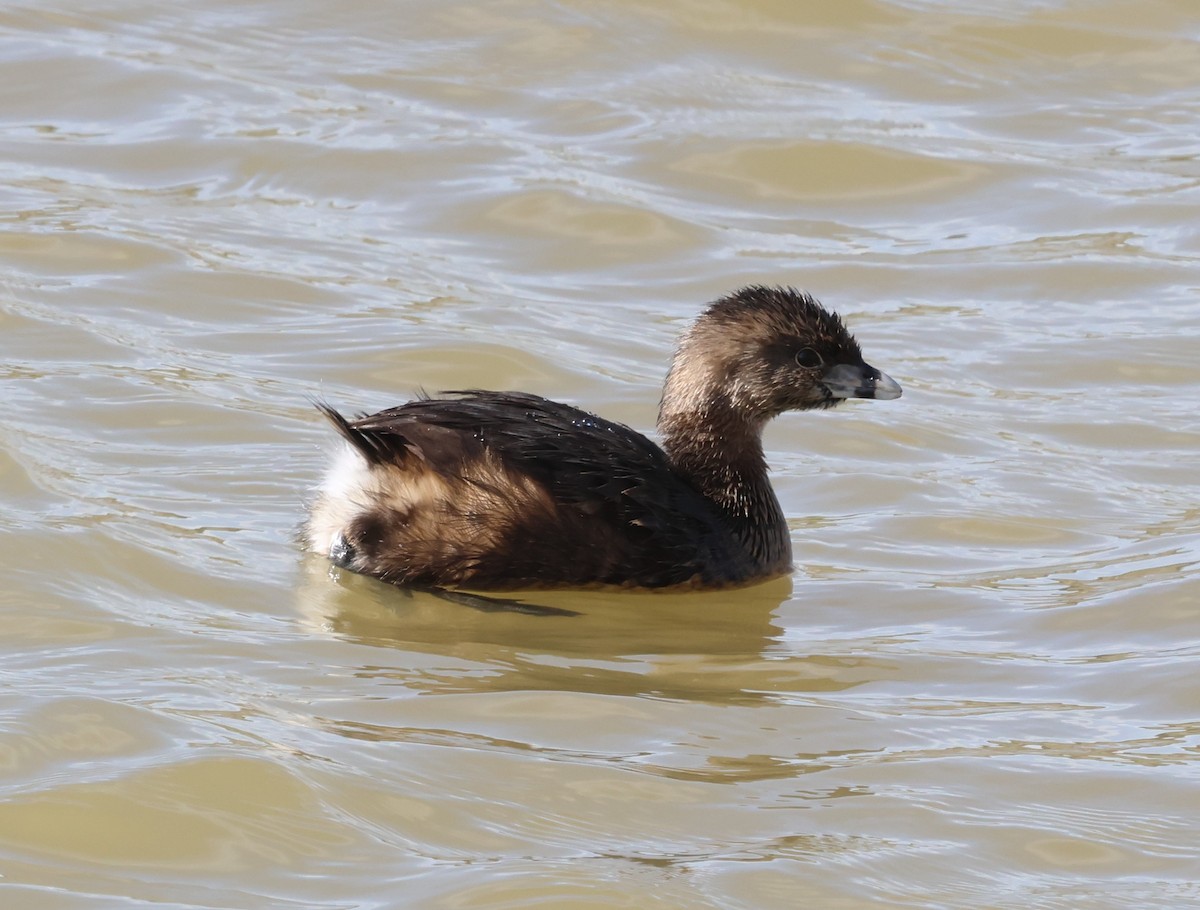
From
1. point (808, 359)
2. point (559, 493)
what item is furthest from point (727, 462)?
point (559, 493)

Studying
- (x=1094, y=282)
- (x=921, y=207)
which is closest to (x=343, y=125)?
(x=921, y=207)

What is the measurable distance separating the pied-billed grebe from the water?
5.3 inches

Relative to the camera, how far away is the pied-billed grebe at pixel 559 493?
6609 millimetres

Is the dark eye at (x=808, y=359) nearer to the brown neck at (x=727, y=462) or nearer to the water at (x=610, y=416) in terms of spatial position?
the brown neck at (x=727, y=462)

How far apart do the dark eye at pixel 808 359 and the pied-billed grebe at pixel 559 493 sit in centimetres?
9

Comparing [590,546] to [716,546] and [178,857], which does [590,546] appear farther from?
[178,857]

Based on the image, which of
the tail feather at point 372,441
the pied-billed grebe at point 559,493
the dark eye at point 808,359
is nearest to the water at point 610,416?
the pied-billed grebe at point 559,493

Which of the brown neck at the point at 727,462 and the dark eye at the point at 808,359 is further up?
the dark eye at the point at 808,359

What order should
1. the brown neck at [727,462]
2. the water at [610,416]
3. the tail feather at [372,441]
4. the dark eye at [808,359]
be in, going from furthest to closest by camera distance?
the dark eye at [808,359], the brown neck at [727,462], the tail feather at [372,441], the water at [610,416]

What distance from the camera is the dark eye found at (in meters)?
7.33

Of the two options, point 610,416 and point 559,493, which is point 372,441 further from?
point 610,416

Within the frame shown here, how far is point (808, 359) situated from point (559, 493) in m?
1.16

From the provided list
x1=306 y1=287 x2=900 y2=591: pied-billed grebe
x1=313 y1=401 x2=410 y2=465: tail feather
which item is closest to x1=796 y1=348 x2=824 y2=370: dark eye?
x1=306 y1=287 x2=900 y2=591: pied-billed grebe

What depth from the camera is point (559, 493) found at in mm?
6656
